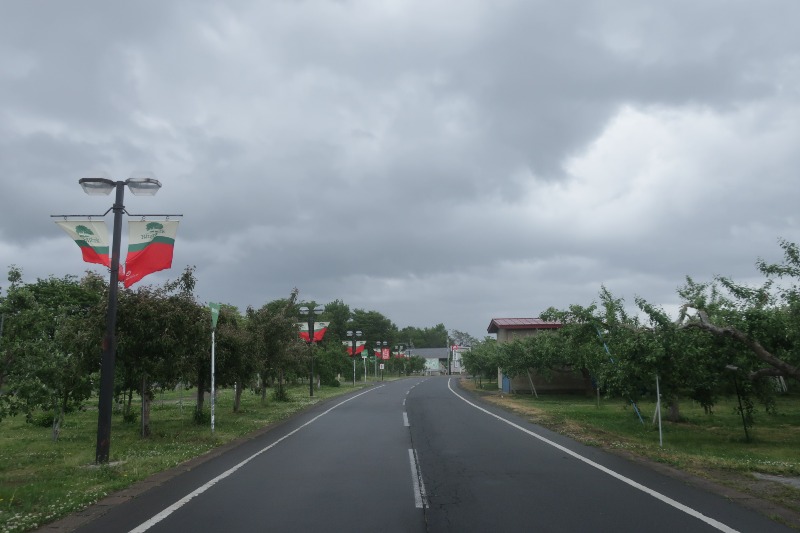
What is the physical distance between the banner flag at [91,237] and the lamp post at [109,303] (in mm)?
180

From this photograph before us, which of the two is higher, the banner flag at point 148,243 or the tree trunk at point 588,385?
the banner flag at point 148,243

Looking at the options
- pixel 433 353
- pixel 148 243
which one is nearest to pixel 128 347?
pixel 148 243

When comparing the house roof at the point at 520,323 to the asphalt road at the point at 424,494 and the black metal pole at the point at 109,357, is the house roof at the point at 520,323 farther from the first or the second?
the black metal pole at the point at 109,357

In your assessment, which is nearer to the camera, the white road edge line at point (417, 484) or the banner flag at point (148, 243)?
the white road edge line at point (417, 484)

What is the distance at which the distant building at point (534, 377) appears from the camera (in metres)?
45.0

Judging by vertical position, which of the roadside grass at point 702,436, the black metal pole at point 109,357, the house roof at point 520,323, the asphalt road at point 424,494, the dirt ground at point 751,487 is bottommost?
the roadside grass at point 702,436

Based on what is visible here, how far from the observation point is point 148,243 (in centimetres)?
1297

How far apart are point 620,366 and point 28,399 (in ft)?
49.8

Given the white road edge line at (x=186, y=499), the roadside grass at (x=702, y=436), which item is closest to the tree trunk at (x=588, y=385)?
the roadside grass at (x=702, y=436)

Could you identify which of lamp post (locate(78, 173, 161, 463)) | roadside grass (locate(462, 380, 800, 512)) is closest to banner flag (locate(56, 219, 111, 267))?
lamp post (locate(78, 173, 161, 463))

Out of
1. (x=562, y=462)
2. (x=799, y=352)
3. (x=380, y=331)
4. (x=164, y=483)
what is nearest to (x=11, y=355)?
(x=164, y=483)

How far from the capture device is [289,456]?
13094 mm

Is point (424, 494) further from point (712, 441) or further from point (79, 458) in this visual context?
point (712, 441)

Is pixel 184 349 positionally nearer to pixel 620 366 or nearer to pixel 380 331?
pixel 620 366
